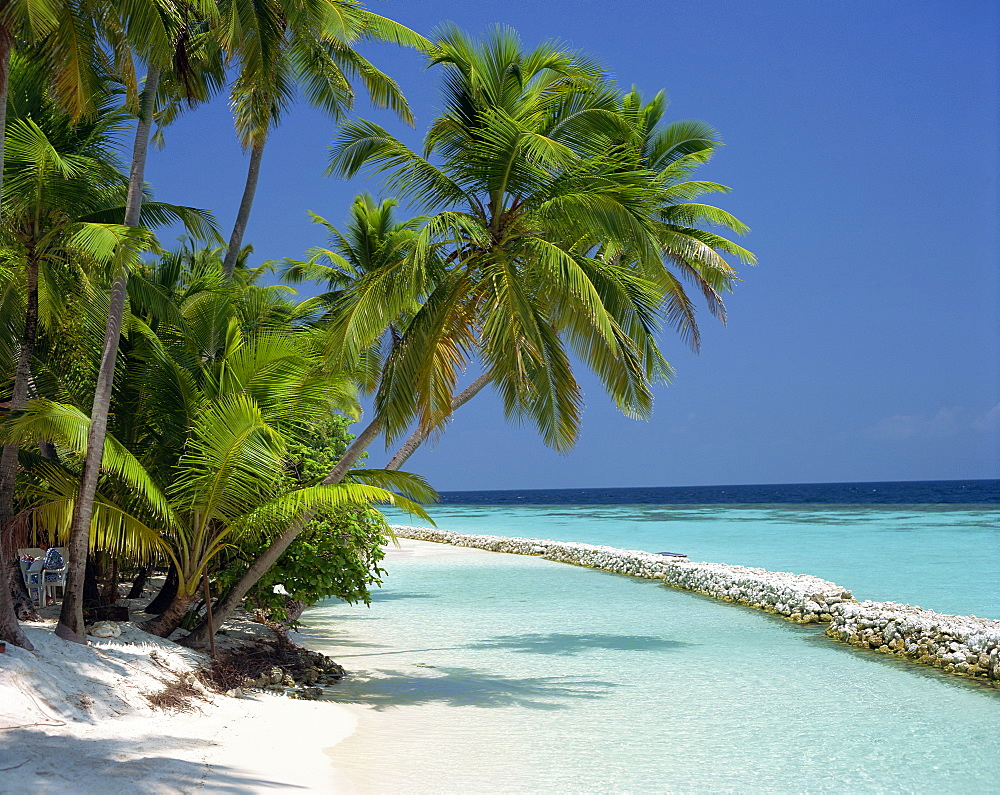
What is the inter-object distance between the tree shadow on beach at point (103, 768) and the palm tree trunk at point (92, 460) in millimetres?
2027

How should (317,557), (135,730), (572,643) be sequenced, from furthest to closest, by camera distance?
1. (572,643)
2. (317,557)
3. (135,730)

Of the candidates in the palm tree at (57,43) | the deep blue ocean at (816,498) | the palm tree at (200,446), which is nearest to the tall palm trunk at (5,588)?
the palm tree at (57,43)

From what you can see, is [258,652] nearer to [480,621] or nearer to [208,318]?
[208,318]

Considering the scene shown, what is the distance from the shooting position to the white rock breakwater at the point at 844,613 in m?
9.56

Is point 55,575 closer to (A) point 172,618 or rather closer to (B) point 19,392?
(A) point 172,618

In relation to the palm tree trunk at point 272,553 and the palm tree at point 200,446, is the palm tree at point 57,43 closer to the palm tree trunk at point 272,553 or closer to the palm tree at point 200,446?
the palm tree at point 200,446

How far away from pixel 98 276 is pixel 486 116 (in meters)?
4.18

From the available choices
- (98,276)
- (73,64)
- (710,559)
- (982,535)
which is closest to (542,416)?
(98,276)

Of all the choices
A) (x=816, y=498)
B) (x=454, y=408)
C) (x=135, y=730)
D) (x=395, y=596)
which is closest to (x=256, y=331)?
(x=454, y=408)

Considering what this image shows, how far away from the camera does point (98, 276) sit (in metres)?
8.27

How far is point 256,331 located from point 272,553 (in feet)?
9.41

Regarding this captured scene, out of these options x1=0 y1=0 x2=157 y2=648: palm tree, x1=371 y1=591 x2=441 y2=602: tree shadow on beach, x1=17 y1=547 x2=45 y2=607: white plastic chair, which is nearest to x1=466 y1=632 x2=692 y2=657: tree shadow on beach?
x1=371 y1=591 x2=441 y2=602: tree shadow on beach

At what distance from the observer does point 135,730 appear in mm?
5754

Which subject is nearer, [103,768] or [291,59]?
[103,768]
